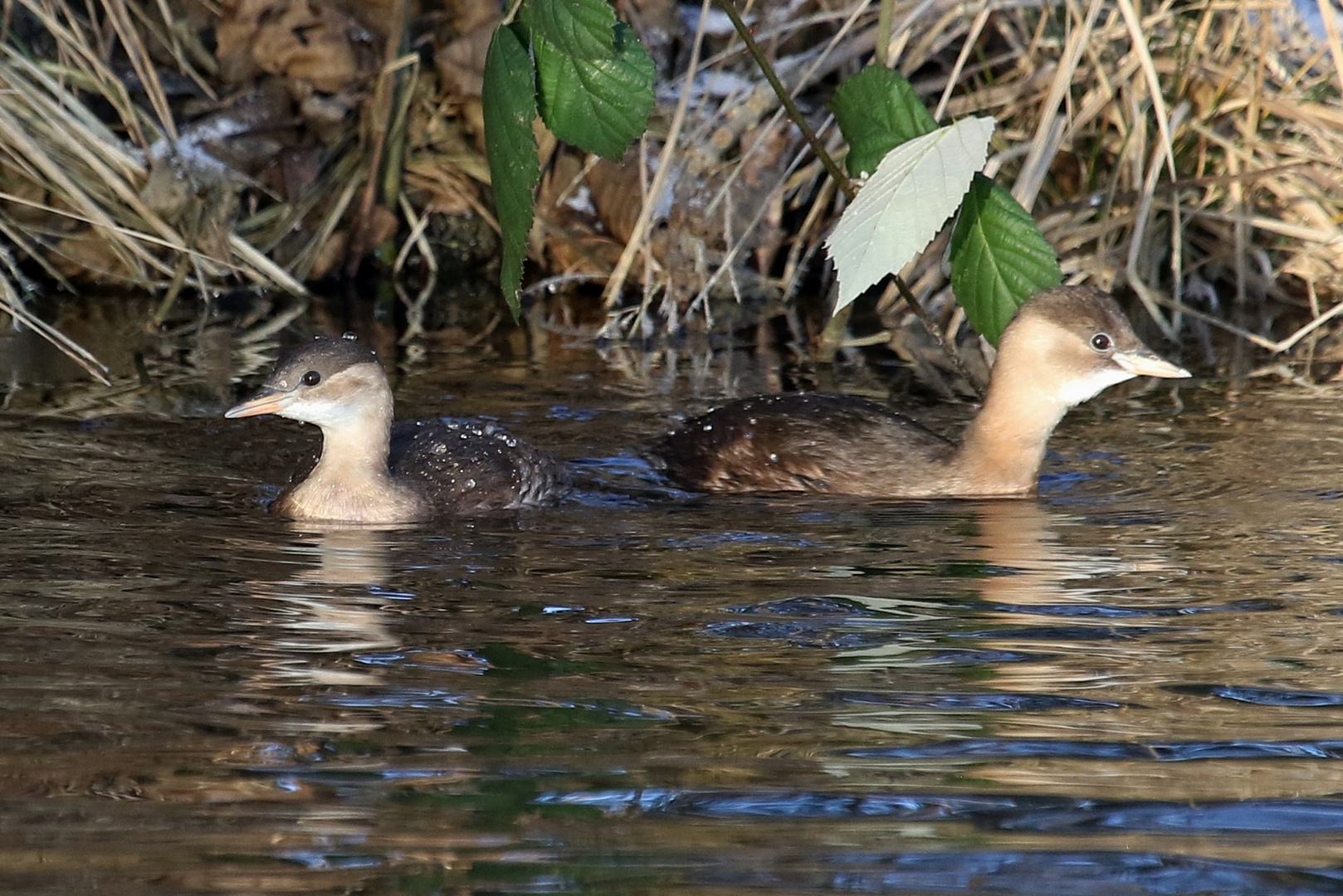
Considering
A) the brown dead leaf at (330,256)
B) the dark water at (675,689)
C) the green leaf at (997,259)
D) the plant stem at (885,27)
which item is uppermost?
the plant stem at (885,27)

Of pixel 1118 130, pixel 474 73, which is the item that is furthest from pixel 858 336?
pixel 474 73

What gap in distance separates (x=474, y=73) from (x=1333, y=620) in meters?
5.97

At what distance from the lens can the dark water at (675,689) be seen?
3.04 meters

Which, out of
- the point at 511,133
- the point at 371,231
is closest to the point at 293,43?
the point at 371,231

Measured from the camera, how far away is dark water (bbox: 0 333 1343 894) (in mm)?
3043

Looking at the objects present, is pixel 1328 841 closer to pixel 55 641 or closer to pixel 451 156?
pixel 55 641

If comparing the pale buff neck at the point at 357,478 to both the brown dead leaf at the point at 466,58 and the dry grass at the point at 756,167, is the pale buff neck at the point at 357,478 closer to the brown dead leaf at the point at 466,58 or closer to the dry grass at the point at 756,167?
the dry grass at the point at 756,167

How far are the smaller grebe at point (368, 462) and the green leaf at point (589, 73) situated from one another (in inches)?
91.4

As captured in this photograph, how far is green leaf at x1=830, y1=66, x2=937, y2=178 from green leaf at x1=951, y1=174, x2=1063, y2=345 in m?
0.26

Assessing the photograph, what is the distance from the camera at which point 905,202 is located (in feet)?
14.1

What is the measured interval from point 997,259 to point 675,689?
208 cm

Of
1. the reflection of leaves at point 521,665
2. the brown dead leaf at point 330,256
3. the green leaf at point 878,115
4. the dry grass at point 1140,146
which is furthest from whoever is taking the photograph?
the brown dead leaf at point 330,256

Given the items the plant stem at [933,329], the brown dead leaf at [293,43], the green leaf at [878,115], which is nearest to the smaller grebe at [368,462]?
the plant stem at [933,329]

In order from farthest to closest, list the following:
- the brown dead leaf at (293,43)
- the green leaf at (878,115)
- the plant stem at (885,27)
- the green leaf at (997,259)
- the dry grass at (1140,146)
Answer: the brown dead leaf at (293,43)
the dry grass at (1140,146)
the plant stem at (885,27)
the green leaf at (997,259)
the green leaf at (878,115)
